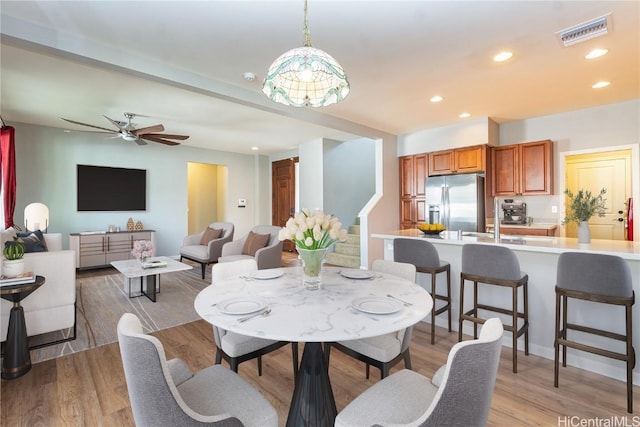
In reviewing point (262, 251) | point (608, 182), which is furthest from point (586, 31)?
point (608, 182)

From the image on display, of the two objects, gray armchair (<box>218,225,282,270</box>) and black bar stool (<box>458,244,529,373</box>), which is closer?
black bar stool (<box>458,244,529,373</box>)

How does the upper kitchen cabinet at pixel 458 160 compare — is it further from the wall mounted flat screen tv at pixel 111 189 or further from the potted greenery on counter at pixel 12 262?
the wall mounted flat screen tv at pixel 111 189

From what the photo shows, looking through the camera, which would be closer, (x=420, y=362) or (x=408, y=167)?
(x=420, y=362)

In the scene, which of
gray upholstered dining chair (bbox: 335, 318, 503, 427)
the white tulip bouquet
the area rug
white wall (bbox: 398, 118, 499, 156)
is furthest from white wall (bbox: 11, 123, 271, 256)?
gray upholstered dining chair (bbox: 335, 318, 503, 427)

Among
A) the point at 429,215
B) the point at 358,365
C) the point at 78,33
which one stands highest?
the point at 78,33

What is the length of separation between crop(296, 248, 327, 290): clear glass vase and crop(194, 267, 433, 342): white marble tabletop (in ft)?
0.14

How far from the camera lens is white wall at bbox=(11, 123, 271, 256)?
5156 millimetres

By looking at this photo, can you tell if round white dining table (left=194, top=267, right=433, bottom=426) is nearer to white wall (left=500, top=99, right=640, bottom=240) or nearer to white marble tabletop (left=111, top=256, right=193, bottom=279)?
white marble tabletop (left=111, top=256, right=193, bottom=279)

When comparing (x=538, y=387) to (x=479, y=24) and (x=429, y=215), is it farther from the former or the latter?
(x=429, y=215)

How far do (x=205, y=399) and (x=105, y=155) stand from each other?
6271 mm

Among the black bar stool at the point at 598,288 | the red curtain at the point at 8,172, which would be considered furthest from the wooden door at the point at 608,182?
the red curtain at the point at 8,172

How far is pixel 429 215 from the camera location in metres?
5.36

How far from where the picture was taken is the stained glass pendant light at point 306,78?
5.08ft

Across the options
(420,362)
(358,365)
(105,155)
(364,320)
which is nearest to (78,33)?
(364,320)
